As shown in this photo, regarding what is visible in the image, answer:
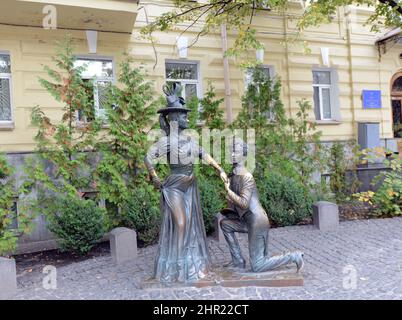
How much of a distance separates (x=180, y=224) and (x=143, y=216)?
2417 millimetres

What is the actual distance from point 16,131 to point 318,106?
25.9 ft

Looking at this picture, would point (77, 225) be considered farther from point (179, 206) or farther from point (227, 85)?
point (227, 85)

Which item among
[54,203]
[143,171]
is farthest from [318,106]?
[54,203]

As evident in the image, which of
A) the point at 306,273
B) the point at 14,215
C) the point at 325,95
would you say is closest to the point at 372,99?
the point at 325,95

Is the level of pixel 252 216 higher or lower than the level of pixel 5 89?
lower

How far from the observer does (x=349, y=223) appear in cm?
738

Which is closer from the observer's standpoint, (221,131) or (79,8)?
(79,8)

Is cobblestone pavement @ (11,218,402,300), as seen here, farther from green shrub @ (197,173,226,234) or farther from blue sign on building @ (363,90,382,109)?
blue sign on building @ (363,90,382,109)

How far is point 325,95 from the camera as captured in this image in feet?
36.9

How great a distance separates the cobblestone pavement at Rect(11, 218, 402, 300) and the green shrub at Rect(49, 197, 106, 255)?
0.41m

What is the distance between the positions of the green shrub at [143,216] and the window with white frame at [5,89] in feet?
10.5

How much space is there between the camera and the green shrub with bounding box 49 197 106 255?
610 cm

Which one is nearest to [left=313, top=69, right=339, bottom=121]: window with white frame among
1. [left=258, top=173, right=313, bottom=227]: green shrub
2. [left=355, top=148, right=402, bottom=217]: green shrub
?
[left=355, top=148, right=402, bottom=217]: green shrub
